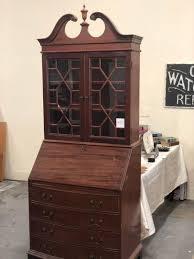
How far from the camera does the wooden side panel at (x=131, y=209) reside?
8.68ft

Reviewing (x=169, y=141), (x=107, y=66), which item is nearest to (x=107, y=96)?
(x=107, y=66)

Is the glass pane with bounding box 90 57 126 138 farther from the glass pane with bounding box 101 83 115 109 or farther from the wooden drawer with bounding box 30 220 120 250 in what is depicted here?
the wooden drawer with bounding box 30 220 120 250

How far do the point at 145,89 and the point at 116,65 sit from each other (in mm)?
1909

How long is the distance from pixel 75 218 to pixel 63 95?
0.91 metres

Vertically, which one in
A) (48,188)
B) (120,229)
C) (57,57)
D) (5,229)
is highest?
(57,57)

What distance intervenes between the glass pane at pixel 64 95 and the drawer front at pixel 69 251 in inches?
33.1

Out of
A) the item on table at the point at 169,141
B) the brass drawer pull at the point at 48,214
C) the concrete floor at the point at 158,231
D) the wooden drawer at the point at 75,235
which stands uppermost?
the item on table at the point at 169,141

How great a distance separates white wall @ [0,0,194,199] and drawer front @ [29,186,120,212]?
2.05 metres

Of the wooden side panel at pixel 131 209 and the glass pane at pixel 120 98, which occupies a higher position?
the glass pane at pixel 120 98

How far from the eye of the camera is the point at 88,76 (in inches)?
107

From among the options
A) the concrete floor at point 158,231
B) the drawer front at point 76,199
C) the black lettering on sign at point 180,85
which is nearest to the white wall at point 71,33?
the black lettering on sign at point 180,85

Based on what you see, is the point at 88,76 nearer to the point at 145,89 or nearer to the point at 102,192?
the point at 102,192

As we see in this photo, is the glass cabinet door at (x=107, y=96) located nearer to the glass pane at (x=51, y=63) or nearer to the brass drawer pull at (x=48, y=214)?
the glass pane at (x=51, y=63)

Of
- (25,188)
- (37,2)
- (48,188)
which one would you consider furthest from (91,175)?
(37,2)
